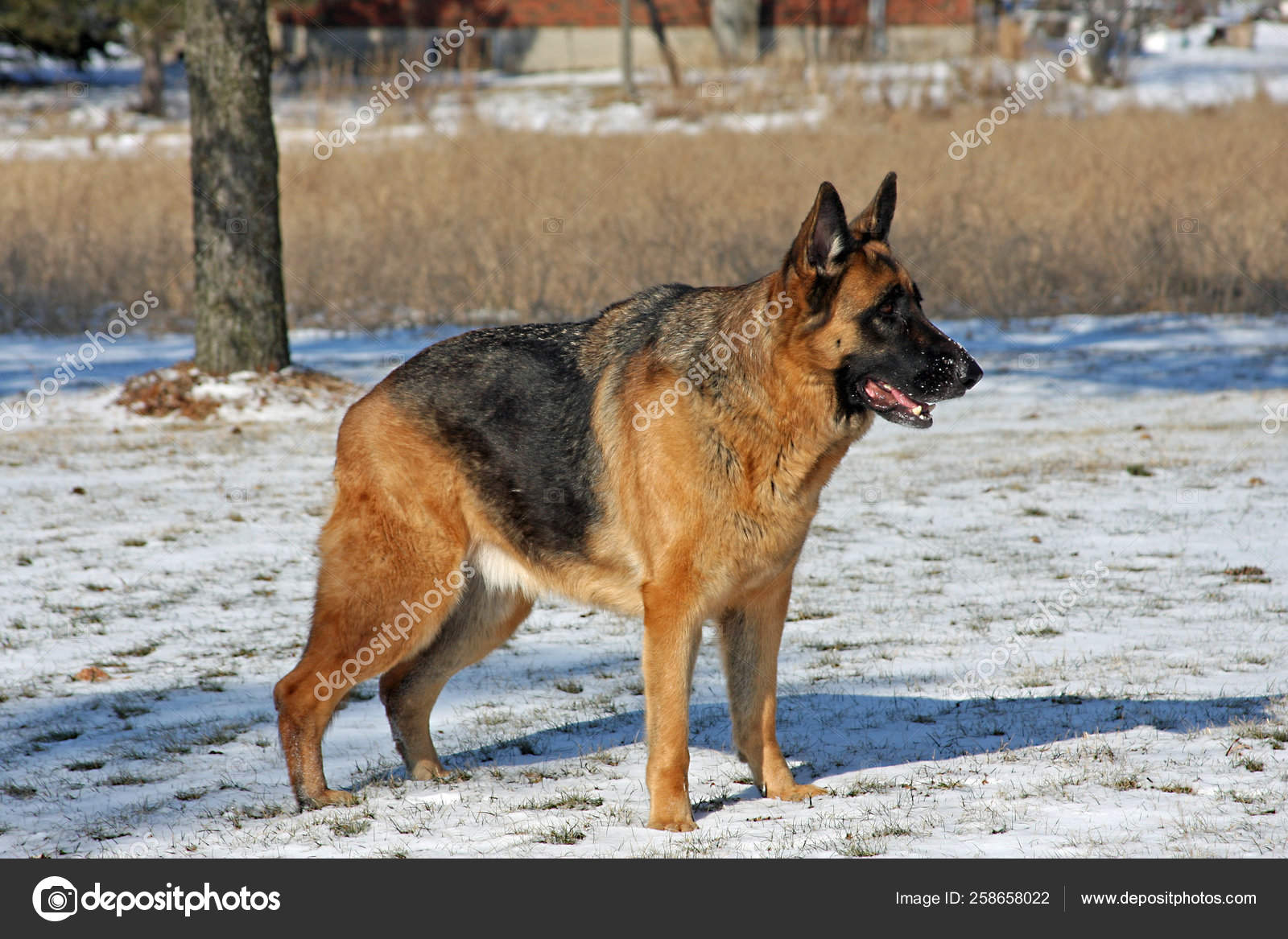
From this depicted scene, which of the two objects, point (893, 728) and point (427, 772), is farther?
point (893, 728)

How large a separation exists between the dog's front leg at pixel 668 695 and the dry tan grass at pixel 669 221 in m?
10.1

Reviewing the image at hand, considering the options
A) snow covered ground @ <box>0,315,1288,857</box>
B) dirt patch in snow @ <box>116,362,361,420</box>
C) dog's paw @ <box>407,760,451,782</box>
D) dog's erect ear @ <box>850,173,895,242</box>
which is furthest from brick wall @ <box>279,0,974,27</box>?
dog's paw @ <box>407,760,451,782</box>

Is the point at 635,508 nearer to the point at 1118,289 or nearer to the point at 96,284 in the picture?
the point at 1118,289

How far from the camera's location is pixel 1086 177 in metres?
17.4

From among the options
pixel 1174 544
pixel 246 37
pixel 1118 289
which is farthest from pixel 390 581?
pixel 1118 289

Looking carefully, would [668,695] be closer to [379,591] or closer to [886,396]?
[379,591]

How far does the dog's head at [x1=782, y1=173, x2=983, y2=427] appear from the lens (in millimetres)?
4238

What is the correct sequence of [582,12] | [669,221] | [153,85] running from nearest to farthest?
[669,221]
[153,85]
[582,12]

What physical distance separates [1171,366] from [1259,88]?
45.6ft

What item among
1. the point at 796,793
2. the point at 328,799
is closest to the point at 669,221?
the point at 796,793

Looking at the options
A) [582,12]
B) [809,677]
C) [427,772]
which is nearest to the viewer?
[427,772]

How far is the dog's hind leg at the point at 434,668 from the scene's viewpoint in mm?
4957
